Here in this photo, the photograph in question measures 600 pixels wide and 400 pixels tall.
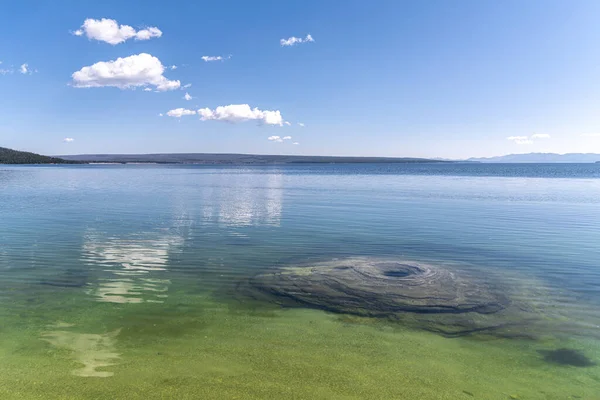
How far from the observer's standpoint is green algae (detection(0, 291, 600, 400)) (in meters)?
8.25

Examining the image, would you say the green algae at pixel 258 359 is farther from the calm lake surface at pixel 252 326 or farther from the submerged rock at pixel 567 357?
the submerged rock at pixel 567 357

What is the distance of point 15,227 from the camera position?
84.0 feet

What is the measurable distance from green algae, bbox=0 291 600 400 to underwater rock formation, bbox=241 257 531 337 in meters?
0.70

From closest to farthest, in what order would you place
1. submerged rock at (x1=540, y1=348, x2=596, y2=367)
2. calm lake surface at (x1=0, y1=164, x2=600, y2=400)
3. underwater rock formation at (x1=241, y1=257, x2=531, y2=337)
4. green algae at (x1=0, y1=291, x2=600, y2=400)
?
green algae at (x1=0, y1=291, x2=600, y2=400), calm lake surface at (x1=0, y1=164, x2=600, y2=400), submerged rock at (x1=540, y1=348, x2=596, y2=367), underwater rock formation at (x1=241, y1=257, x2=531, y2=337)

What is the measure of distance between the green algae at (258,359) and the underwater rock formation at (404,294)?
0.70m

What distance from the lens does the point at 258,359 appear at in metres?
9.41

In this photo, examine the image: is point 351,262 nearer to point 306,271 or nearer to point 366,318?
point 306,271

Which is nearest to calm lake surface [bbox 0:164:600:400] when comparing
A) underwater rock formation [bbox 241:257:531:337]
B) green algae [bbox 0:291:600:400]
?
green algae [bbox 0:291:600:400]

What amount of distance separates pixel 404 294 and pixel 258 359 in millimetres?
5969

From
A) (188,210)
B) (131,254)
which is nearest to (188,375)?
(131,254)

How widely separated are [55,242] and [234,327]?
14.8 meters

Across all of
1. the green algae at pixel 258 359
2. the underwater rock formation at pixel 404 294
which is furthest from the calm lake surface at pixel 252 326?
the underwater rock formation at pixel 404 294

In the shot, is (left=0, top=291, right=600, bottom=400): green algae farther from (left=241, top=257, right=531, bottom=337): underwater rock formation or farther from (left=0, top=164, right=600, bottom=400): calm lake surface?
(left=241, top=257, right=531, bottom=337): underwater rock formation

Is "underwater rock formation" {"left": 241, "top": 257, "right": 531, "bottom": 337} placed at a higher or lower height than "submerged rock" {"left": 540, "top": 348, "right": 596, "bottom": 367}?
higher
